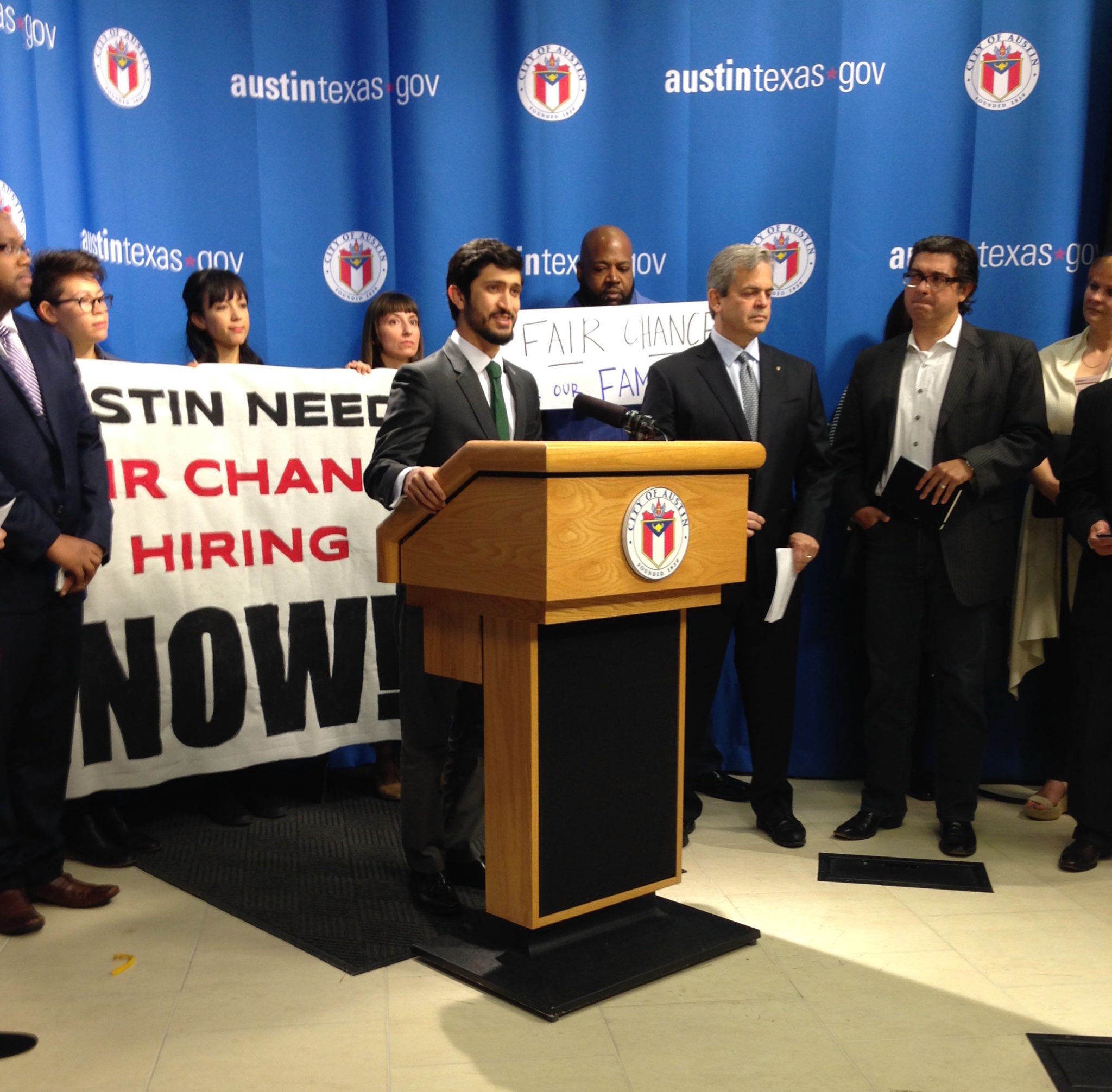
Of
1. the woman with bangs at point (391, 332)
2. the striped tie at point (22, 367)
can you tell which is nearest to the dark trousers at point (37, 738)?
the striped tie at point (22, 367)

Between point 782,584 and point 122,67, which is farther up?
point 122,67

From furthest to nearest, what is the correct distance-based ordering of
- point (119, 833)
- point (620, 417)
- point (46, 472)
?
1. point (119, 833)
2. point (46, 472)
3. point (620, 417)

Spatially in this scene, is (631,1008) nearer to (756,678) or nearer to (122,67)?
(756,678)

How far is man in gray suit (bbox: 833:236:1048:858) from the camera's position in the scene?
356cm

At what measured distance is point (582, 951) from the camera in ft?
8.39

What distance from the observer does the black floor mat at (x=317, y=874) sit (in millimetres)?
2785

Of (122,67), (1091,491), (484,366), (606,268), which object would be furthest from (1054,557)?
(122,67)

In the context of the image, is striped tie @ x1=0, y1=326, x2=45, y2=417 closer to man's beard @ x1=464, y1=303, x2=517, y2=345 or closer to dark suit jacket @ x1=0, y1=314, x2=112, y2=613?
dark suit jacket @ x1=0, y1=314, x2=112, y2=613

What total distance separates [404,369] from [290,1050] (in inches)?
64.0

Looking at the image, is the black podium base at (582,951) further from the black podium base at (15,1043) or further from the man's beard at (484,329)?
the man's beard at (484,329)

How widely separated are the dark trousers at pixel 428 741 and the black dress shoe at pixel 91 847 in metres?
0.99

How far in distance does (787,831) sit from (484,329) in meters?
1.89

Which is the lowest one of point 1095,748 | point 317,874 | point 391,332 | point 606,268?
point 317,874

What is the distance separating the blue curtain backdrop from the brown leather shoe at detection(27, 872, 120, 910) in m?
2.03
